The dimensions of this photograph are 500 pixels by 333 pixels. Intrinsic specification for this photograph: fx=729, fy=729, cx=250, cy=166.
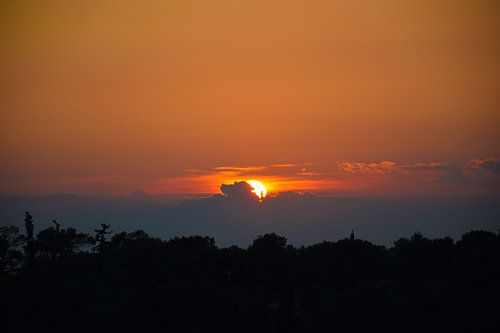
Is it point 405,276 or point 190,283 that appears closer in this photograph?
point 190,283

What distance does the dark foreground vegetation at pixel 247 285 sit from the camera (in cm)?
5250

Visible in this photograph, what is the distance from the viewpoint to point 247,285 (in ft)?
211

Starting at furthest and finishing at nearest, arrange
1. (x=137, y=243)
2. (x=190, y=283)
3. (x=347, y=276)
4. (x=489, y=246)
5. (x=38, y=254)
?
(x=38, y=254) < (x=137, y=243) < (x=489, y=246) < (x=347, y=276) < (x=190, y=283)

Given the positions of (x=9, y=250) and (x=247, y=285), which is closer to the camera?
(x=247, y=285)

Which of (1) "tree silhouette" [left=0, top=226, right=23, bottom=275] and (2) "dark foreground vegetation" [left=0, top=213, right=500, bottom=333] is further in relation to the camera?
(1) "tree silhouette" [left=0, top=226, right=23, bottom=275]

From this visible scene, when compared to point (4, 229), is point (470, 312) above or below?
below

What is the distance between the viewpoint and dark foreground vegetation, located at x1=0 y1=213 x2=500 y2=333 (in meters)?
52.5

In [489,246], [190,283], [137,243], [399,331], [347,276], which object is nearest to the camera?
[399,331]

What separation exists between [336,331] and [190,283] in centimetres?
1153

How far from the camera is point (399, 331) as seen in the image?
51.5 metres

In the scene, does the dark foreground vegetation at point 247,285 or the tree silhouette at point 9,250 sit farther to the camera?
the tree silhouette at point 9,250

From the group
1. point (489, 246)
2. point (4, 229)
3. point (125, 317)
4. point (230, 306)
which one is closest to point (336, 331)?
point (230, 306)

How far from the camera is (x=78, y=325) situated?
53719 mm

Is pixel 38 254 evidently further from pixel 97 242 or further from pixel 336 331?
pixel 336 331
